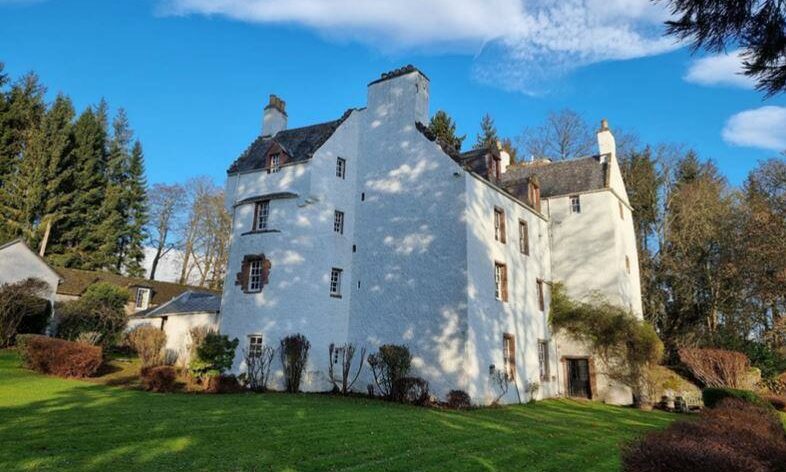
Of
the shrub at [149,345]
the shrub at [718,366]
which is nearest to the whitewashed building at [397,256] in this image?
the shrub at [149,345]

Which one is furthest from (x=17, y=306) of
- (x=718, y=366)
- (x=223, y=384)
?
(x=718, y=366)

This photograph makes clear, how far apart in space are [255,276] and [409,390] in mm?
8325

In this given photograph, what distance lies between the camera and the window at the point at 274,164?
22641 millimetres

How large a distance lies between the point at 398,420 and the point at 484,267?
349 inches

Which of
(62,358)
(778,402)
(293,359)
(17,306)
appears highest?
(17,306)

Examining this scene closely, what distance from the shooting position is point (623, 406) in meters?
22.9

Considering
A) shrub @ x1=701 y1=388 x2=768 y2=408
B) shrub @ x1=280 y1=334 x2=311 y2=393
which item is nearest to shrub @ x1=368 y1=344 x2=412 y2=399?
shrub @ x1=280 y1=334 x2=311 y2=393

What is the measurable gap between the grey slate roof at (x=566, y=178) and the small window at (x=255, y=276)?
1332 cm

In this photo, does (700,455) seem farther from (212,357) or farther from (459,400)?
(212,357)

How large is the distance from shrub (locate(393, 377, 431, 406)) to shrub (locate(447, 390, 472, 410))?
0.88m

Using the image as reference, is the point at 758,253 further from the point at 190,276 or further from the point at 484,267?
the point at 190,276

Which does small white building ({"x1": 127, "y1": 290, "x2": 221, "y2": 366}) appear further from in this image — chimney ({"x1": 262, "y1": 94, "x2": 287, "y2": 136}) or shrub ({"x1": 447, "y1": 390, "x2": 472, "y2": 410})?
shrub ({"x1": 447, "y1": 390, "x2": 472, "y2": 410})

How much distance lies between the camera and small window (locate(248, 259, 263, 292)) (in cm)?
2111

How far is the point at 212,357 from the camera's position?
19562 millimetres
